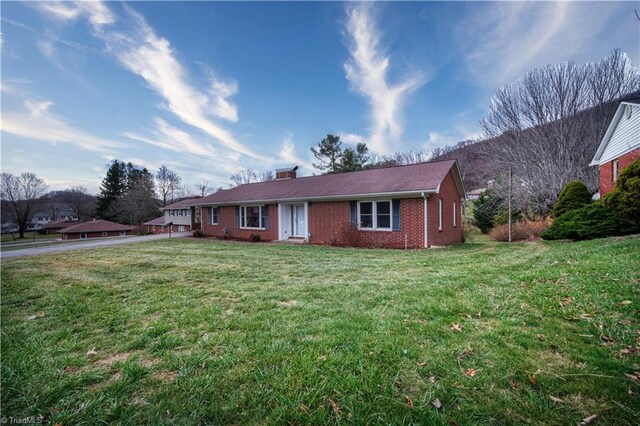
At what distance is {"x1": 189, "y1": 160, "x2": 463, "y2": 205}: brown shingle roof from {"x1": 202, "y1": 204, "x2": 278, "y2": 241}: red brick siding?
0.72m

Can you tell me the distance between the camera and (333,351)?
2.71 m

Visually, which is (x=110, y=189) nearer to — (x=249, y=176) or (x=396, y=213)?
(x=249, y=176)

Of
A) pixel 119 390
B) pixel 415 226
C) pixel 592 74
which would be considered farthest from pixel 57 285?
pixel 592 74

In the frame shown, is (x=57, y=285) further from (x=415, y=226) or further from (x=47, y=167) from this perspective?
(x=415, y=226)

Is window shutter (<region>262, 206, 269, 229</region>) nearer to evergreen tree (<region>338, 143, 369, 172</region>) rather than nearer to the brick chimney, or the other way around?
the brick chimney

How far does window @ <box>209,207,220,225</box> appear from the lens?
20.2 meters

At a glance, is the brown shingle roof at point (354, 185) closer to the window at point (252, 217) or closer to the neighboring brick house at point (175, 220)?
the window at point (252, 217)

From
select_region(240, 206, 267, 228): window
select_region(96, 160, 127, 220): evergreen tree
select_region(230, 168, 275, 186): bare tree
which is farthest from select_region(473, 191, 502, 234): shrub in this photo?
select_region(96, 160, 127, 220): evergreen tree

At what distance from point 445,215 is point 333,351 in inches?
521

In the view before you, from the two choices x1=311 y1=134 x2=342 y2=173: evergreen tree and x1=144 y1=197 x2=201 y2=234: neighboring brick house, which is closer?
x1=144 y1=197 x2=201 y2=234: neighboring brick house

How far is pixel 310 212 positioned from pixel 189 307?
447 inches

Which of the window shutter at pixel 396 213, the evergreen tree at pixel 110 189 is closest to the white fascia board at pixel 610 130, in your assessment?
the window shutter at pixel 396 213

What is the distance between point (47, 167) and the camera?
9.14 metres

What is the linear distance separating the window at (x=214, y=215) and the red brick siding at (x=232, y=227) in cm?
30
